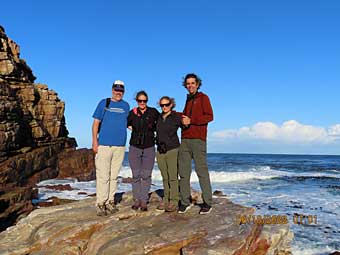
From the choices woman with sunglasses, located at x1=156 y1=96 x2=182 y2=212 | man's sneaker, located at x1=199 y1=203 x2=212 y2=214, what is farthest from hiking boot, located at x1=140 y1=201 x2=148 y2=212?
man's sneaker, located at x1=199 y1=203 x2=212 y2=214

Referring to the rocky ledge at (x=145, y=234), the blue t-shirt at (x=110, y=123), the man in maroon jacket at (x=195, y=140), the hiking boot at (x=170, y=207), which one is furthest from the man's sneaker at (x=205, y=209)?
the blue t-shirt at (x=110, y=123)

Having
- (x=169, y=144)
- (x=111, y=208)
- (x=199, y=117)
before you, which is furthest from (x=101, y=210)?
(x=199, y=117)

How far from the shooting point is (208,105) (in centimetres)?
635

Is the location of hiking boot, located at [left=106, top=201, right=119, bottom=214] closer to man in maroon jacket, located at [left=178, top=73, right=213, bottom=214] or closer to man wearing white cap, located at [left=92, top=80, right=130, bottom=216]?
man wearing white cap, located at [left=92, top=80, right=130, bottom=216]

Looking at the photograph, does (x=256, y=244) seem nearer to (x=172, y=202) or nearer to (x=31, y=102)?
(x=172, y=202)

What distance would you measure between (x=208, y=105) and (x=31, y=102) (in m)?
24.9

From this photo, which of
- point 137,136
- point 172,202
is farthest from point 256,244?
point 137,136

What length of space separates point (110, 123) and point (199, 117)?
1.94 metres

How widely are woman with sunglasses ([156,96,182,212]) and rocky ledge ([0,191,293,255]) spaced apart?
590 mm

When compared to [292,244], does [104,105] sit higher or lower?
higher

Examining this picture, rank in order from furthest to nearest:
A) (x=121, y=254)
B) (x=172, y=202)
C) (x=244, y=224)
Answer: (x=172, y=202) → (x=244, y=224) → (x=121, y=254)

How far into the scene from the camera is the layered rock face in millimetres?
20484

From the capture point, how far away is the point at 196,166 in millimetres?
6434

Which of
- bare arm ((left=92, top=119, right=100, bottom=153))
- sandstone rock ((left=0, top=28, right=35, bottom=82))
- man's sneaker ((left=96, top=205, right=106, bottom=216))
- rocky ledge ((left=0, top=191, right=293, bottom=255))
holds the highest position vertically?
sandstone rock ((left=0, top=28, right=35, bottom=82))
